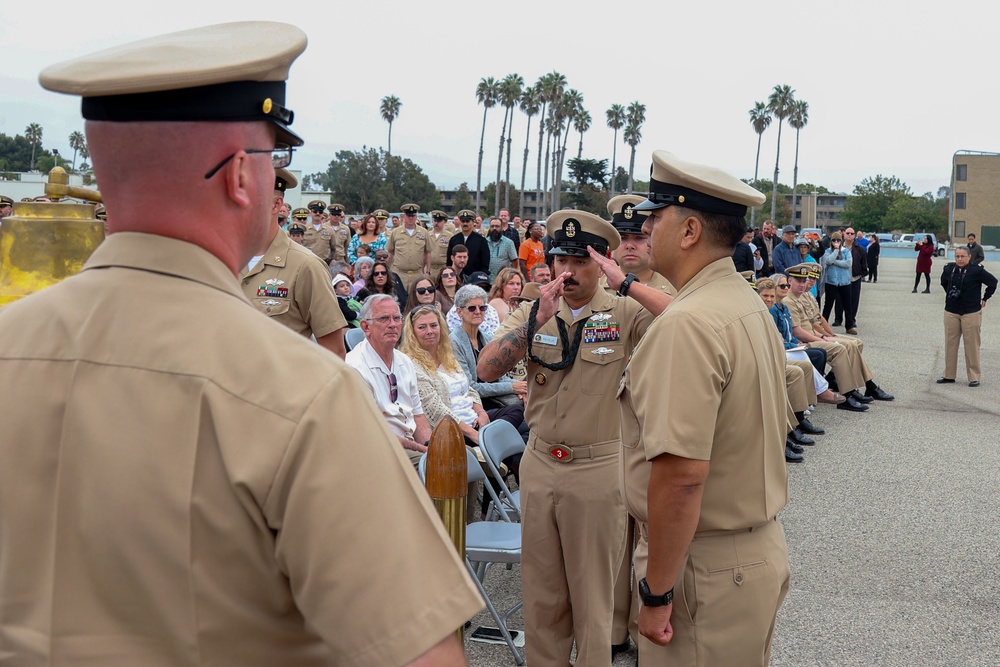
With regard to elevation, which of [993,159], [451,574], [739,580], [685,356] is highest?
[993,159]

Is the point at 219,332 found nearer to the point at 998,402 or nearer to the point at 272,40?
the point at 272,40

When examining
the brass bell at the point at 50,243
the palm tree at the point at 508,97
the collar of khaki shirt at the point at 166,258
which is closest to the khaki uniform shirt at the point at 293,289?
the brass bell at the point at 50,243

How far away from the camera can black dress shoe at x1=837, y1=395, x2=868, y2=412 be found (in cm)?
1080

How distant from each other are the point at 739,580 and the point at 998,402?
34.5 feet

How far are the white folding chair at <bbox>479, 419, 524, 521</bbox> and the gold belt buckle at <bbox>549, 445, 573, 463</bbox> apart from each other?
1.13 m

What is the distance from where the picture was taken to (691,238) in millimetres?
2686

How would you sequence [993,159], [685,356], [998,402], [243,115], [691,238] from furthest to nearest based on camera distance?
[993,159] < [998,402] < [691,238] < [685,356] < [243,115]

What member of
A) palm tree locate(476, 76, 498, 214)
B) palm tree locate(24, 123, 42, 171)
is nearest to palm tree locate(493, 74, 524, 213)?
palm tree locate(476, 76, 498, 214)

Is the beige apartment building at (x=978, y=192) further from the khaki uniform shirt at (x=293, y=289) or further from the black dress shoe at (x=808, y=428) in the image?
the khaki uniform shirt at (x=293, y=289)

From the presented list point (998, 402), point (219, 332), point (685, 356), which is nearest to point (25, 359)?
point (219, 332)

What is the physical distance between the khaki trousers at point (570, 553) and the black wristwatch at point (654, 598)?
4.15 feet

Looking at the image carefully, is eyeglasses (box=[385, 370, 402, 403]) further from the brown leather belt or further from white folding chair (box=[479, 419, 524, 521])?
the brown leather belt

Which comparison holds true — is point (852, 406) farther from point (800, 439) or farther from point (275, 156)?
point (275, 156)

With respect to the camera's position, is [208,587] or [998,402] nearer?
[208,587]
